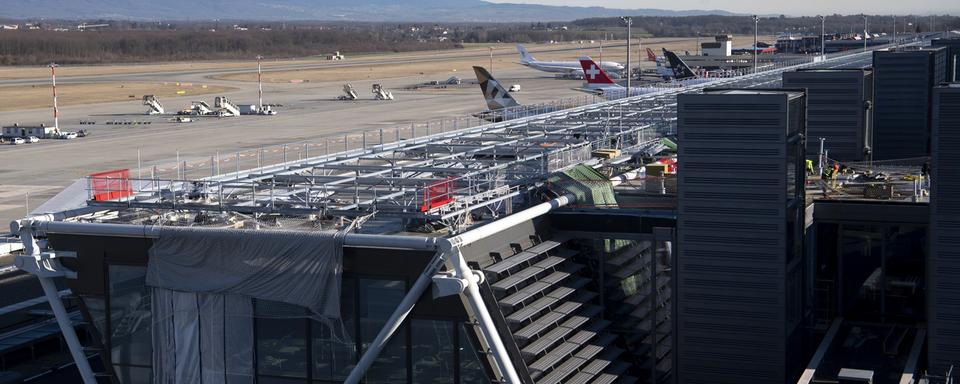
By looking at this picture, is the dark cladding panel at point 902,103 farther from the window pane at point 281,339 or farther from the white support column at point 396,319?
the window pane at point 281,339

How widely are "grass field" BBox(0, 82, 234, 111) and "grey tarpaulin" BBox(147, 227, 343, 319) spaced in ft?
357

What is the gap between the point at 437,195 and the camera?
980 inches

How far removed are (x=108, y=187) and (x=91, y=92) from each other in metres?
130

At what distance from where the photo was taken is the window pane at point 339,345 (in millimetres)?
21844

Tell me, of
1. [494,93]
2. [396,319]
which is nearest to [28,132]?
[494,93]

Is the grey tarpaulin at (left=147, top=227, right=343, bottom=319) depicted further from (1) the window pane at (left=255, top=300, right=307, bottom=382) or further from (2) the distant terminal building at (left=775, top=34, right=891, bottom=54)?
(2) the distant terminal building at (left=775, top=34, right=891, bottom=54)


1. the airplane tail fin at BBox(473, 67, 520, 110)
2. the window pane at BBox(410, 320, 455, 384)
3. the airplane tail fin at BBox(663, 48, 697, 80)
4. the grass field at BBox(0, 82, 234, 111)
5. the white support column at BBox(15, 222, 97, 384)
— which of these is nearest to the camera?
the window pane at BBox(410, 320, 455, 384)

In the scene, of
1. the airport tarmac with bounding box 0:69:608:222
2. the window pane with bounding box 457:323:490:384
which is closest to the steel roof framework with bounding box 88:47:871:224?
the window pane with bounding box 457:323:490:384

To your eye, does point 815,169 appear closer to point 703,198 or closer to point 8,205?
point 703,198

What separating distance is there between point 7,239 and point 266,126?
57711mm

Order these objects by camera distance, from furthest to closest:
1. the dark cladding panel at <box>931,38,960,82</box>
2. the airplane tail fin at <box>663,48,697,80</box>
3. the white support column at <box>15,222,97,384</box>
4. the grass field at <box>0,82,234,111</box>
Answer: the grass field at <box>0,82,234,111</box> → the airplane tail fin at <box>663,48,697,80</box> → the dark cladding panel at <box>931,38,960,82</box> → the white support column at <box>15,222,97,384</box>

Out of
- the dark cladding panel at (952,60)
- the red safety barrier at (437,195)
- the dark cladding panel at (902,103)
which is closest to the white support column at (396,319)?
the red safety barrier at (437,195)

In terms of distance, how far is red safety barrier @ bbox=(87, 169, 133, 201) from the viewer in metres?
26.2

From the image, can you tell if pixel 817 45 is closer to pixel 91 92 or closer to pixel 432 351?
pixel 91 92
